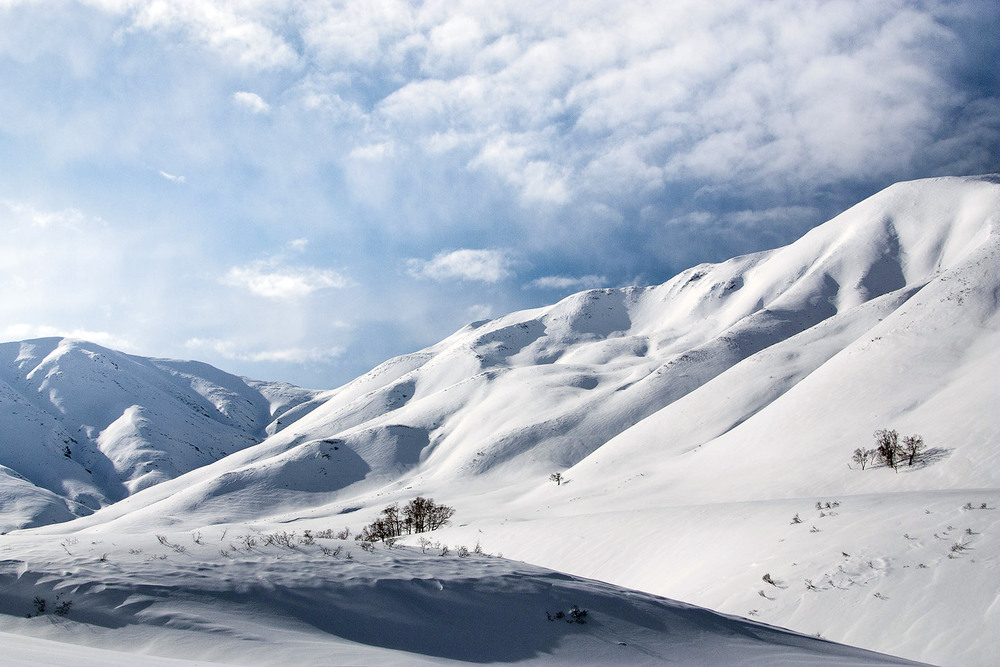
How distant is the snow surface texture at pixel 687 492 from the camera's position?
292 inches

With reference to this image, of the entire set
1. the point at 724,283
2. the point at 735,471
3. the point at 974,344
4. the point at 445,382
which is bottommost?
the point at 735,471

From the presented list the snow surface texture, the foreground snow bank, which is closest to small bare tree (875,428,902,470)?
the snow surface texture

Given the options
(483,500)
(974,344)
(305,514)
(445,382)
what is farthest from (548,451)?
(445,382)

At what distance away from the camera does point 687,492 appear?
105ft

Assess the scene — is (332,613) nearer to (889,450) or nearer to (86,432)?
(889,450)

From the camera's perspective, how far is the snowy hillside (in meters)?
109

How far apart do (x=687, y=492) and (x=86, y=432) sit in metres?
158

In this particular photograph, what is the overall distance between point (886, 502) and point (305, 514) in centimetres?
6422

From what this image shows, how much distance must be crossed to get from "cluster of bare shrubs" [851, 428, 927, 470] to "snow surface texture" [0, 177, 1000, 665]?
1.76ft

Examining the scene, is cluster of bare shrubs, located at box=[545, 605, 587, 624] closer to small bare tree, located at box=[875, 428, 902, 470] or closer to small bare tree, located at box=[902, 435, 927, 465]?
small bare tree, located at box=[902, 435, 927, 465]

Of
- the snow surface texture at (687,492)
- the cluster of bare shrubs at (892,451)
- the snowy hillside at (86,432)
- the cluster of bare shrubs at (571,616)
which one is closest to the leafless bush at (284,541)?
the snow surface texture at (687,492)

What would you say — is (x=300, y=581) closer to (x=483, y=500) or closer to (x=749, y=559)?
(x=749, y=559)

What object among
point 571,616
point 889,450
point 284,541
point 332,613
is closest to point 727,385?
point 889,450

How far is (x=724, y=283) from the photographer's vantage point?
162000 millimetres
